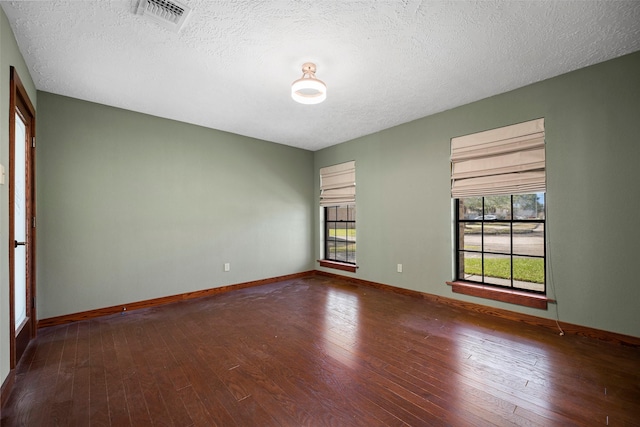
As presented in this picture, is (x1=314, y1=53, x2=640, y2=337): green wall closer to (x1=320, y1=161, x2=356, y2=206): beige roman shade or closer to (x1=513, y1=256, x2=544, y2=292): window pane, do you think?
(x1=513, y1=256, x2=544, y2=292): window pane

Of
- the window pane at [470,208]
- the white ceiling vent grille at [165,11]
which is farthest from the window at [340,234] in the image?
the white ceiling vent grille at [165,11]

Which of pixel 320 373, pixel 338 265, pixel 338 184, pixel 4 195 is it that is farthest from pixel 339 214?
pixel 4 195

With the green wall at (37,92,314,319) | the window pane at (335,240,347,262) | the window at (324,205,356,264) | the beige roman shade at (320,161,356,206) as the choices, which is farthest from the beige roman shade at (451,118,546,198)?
the green wall at (37,92,314,319)

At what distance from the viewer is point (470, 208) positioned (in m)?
3.76

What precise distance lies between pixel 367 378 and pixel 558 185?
9.25ft

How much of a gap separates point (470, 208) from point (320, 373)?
9.53 feet

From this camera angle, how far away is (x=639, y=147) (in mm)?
2537

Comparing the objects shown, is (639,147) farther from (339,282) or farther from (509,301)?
(339,282)

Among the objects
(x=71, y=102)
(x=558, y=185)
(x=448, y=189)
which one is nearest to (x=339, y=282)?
(x=448, y=189)

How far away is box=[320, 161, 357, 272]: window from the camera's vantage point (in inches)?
206

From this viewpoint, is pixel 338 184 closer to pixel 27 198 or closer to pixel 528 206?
pixel 528 206

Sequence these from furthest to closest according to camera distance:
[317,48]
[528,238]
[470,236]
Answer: [470,236] → [528,238] → [317,48]

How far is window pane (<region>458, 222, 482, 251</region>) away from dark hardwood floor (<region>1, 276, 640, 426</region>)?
33.7 inches

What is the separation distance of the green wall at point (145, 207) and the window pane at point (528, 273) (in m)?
3.66
